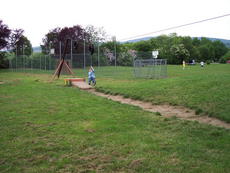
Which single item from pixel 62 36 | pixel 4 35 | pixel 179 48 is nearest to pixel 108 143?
pixel 4 35

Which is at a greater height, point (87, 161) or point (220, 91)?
point (220, 91)

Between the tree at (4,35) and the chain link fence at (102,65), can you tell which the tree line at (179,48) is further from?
the chain link fence at (102,65)

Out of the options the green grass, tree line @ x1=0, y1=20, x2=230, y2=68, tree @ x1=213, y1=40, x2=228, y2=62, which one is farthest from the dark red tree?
tree @ x1=213, y1=40, x2=228, y2=62

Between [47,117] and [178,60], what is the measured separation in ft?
249

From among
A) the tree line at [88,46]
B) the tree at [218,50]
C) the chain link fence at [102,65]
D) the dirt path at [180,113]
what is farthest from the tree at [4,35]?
the tree at [218,50]

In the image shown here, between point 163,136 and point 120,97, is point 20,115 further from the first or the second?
point 120,97

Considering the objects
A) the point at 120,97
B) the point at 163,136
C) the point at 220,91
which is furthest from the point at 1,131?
the point at 220,91

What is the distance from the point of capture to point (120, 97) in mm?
11195

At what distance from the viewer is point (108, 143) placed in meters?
4.81

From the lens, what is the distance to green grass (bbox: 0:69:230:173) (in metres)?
3.83

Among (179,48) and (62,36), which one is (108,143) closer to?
(62,36)

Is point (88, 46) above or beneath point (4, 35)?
beneath

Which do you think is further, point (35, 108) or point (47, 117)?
point (35, 108)

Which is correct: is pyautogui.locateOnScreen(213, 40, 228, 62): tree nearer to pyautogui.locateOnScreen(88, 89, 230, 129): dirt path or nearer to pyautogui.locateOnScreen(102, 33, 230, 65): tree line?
pyautogui.locateOnScreen(102, 33, 230, 65): tree line
